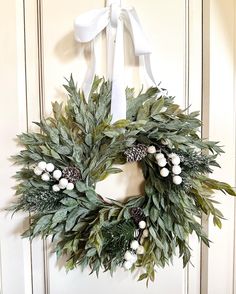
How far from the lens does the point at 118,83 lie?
0.63 metres

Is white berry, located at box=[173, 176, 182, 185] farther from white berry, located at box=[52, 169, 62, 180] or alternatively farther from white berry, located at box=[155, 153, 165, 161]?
white berry, located at box=[52, 169, 62, 180]

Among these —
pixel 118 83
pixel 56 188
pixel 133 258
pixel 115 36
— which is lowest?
pixel 133 258

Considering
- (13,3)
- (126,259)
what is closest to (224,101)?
(126,259)

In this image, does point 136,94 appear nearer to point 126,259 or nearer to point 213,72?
point 213,72

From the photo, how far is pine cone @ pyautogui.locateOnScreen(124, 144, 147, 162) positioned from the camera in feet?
2.03

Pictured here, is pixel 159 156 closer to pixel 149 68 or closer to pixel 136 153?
pixel 136 153

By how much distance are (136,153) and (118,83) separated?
0.16 m

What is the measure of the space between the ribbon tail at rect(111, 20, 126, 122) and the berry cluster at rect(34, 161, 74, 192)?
0.17 m

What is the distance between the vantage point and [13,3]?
0.66 metres

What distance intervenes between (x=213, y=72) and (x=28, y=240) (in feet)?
2.04

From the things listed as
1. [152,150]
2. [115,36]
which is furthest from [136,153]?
[115,36]

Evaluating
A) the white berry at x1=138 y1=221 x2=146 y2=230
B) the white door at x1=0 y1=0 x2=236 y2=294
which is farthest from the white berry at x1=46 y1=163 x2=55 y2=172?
the white berry at x1=138 y1=221 x2=146 y2=230

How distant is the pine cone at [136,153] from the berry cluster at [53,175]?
0.14 m

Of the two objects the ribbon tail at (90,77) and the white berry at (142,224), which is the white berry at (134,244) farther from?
the ribbon tail at (90,77)
